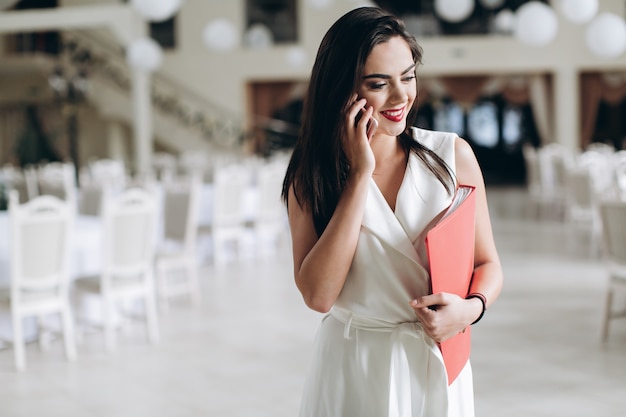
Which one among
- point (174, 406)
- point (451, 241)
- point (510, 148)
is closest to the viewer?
point (451, 241)

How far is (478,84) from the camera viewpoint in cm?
1612

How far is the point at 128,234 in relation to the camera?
15.6 feet

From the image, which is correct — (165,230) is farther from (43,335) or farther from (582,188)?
(582,188)

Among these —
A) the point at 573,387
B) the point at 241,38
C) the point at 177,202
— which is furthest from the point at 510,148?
the point at 573,387

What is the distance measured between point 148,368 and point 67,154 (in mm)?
13776

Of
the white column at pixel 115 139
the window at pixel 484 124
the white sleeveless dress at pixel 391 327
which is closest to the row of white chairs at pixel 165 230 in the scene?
the white sleeveless dress at pixel 391 327

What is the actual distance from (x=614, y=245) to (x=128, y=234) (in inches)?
115

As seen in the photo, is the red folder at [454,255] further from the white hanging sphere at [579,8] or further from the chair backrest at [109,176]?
the chair backrest at [109,176]

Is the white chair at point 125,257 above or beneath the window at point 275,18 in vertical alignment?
beneath

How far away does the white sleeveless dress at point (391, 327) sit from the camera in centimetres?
126

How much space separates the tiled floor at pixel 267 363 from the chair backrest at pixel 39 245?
0.51 meters

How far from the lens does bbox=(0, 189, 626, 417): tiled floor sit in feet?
12.0

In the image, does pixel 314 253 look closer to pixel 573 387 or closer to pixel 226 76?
pixel 573 387

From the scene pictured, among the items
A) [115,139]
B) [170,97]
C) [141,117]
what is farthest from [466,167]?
[115,139]
